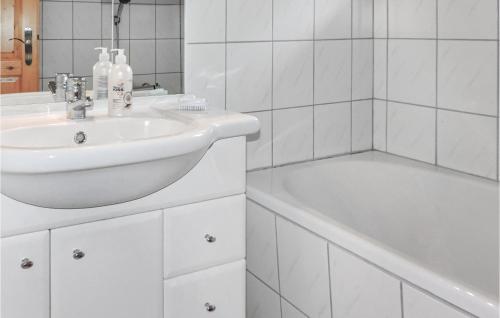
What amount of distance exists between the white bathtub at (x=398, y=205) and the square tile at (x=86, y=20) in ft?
2.42

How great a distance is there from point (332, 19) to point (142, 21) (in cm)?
85

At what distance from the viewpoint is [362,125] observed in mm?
2396

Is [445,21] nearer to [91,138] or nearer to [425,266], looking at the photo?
[425,266]

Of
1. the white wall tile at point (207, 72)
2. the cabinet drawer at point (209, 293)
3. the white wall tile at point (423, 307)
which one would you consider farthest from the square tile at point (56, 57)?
the white wall tile at point (423, 307)

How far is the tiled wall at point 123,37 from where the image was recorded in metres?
1.56

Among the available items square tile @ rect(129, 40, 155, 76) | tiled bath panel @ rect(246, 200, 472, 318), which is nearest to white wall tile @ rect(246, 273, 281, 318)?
tiled bath panel @ rect(246, 200, 472, 318)

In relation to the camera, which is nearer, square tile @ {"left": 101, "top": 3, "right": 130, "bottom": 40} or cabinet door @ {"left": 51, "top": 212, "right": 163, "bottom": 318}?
cabinet door @ {"left": 51, "top": 212, "right": 163, "bottom": 318}

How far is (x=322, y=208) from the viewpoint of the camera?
209 centimetres

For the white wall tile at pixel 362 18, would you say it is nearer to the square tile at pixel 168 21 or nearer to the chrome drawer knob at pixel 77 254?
the square tile at pixel 168 21

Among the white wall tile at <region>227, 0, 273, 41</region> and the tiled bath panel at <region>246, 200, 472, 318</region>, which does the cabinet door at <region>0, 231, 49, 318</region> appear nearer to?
the tiled bath panel at <region>246, 200, 472, 318</region>

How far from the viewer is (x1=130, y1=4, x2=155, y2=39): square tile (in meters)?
1.68

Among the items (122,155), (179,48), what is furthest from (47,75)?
(122,155)

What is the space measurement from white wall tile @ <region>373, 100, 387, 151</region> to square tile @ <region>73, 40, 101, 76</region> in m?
1.30

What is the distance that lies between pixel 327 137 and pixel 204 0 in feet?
2.65
